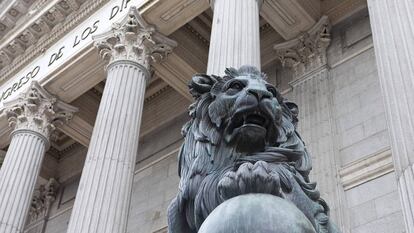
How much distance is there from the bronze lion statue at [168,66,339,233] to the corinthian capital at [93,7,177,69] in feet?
38.0

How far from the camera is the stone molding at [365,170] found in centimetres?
1344

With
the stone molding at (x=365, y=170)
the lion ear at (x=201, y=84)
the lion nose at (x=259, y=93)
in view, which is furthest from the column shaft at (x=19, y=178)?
the lion nose at (x=259, y=93)

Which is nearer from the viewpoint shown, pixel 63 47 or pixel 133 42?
pixel 133 42

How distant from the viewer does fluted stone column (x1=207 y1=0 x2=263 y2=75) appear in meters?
10.8

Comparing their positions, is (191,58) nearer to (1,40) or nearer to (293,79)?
(293,79)

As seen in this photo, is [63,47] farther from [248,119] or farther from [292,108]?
[248,119]

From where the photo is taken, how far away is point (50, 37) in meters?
19.2

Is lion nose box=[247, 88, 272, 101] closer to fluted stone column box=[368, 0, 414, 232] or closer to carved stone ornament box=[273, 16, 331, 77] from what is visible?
fluted stone column box=[368, 0, 414, 232]

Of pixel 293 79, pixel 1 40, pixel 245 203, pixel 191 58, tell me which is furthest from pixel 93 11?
pixel 245 203

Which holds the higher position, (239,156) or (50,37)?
(50,37)

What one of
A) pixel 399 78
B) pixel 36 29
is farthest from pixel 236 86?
pixel 36 29

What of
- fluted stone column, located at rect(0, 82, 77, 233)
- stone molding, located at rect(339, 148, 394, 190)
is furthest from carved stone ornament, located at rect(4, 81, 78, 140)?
stone molding, located at rect(339, 148, 394, 190)

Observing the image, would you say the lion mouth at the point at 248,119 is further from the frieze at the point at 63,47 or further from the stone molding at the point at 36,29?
the stone molding at the point at 36,29

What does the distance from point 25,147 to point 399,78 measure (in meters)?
11.3
